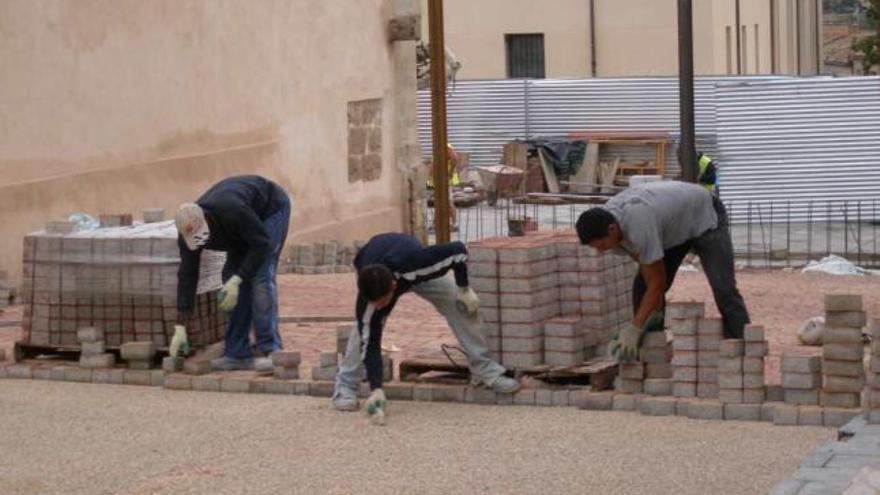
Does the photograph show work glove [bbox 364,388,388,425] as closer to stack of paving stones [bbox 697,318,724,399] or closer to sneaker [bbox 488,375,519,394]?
sneaker [bbox 488,375,519,394]

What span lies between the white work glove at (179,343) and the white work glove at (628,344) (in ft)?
9.12

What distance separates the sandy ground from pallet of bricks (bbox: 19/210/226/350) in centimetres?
82

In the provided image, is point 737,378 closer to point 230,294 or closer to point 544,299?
point 544,299

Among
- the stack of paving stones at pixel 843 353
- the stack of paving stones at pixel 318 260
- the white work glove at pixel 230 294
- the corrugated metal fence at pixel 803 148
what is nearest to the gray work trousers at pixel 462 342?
the white work glove at pixel 230 294

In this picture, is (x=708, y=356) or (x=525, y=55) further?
(x=525, y=55)

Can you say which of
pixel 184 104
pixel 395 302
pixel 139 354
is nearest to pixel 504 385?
pixel 395 302

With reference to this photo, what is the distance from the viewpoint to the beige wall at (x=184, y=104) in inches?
656

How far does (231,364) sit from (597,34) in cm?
3176

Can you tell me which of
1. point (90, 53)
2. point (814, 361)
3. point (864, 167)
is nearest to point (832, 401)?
point (814, 361)

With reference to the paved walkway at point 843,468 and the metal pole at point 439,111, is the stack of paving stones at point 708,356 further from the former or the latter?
the metal pole at point 439,111

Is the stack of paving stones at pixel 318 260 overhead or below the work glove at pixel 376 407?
overhead

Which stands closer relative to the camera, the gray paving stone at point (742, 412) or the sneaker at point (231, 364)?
the gray paving stone at point (742, 412)

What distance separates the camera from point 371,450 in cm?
920

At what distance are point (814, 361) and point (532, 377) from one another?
66.4 inches
